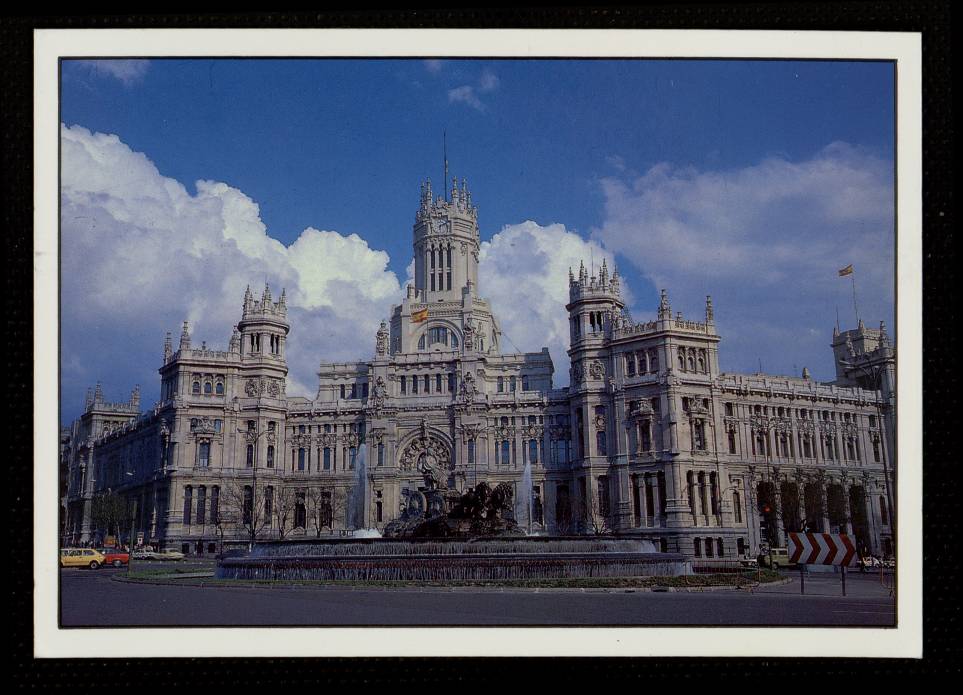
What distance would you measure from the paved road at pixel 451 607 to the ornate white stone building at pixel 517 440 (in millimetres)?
30189

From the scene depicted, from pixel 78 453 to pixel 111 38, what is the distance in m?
53.7

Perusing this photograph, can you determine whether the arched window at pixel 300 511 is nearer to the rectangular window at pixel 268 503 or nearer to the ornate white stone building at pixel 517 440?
the ornate white stone building at pixel 517 440

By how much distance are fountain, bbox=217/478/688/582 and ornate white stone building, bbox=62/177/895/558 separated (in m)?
21.7

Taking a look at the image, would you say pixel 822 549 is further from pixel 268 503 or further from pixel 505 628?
pixel 268 503

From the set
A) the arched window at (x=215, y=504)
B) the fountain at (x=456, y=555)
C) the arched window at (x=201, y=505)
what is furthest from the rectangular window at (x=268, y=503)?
the fountain at (x=456, y=555)

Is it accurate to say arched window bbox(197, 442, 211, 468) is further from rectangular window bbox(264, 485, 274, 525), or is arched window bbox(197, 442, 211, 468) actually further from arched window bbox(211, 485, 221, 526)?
rectangular window bbox(264, 485, 274, 525)

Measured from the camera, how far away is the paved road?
1164 cm

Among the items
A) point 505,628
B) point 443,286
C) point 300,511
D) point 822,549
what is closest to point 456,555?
point 822,549

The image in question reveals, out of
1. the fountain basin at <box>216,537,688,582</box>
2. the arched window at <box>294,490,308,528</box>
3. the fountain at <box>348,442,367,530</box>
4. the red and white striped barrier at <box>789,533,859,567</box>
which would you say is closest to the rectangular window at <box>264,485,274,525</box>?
the arched window at <box>294,490,308,528</box>

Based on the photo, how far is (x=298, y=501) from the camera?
2096 inches

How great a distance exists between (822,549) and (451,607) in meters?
7.53
